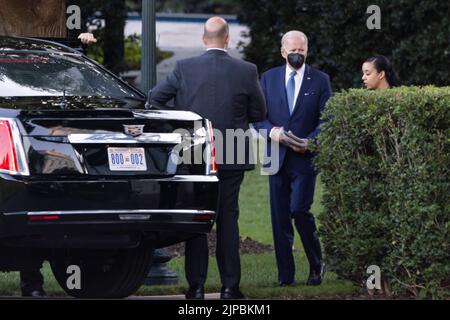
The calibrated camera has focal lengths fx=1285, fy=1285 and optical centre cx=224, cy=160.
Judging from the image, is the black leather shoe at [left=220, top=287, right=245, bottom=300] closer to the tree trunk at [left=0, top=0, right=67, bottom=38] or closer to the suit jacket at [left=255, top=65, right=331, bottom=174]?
the suit jacket at [left=255, top=65, right=331, bottom=174]

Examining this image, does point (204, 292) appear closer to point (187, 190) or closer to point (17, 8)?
point (187, 190)

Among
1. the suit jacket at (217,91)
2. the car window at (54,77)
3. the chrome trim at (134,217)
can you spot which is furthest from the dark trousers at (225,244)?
the chrome trim at (134,217)

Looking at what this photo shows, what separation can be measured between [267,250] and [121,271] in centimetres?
406

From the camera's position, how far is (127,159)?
320 inches

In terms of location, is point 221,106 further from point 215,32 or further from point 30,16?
point 30,16

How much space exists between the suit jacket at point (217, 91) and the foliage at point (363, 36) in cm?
604

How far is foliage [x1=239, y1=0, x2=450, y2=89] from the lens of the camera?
15117 mm

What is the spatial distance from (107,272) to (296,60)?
7.65 feet

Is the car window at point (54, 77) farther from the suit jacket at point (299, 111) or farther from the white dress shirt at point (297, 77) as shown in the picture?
the white dress shirt at point (297, 77)

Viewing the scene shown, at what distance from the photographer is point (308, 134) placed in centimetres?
1034

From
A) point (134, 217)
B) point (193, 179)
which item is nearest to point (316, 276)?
point (193, 179)

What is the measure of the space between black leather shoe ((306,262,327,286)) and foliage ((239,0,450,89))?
5.40 meters
